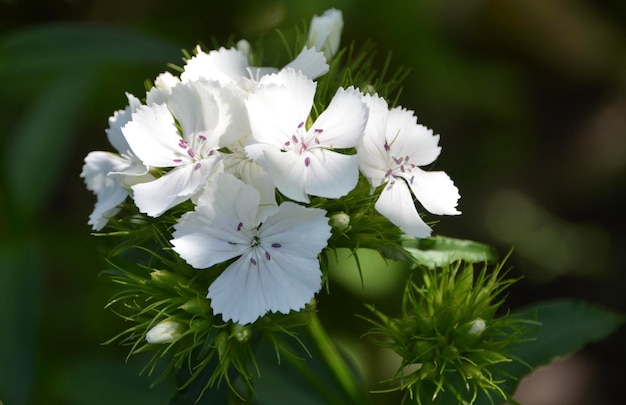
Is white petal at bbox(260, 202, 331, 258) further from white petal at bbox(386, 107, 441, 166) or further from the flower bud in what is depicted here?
white petal at bbox(386, 107, 441, 166)

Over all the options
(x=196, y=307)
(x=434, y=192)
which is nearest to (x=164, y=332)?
(x=196, y=307)

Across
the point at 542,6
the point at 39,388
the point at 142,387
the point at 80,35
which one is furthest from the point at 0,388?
the point at 542,6

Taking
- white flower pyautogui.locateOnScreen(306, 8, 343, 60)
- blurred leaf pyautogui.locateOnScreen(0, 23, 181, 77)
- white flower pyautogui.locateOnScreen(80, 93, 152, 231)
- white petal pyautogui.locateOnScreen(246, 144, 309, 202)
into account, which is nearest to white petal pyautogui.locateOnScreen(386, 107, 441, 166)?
white petal pyautogui.locateOnScreen(246, 144, 309, 202)

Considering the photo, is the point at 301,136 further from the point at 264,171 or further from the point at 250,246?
the point at 250,246

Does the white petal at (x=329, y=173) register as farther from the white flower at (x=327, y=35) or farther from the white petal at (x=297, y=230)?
the white flower at (x=327, y=35)

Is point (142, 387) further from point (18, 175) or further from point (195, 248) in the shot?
point (195, 248)
